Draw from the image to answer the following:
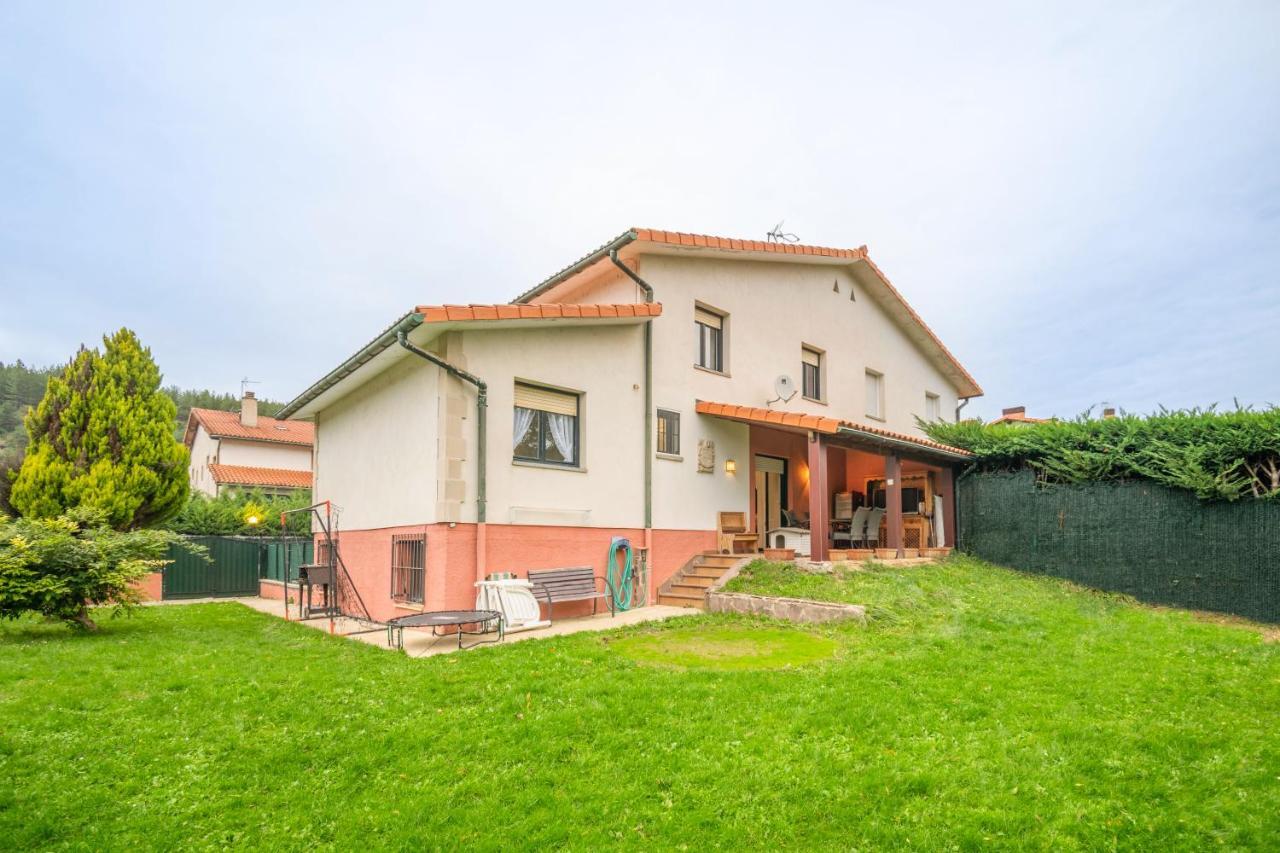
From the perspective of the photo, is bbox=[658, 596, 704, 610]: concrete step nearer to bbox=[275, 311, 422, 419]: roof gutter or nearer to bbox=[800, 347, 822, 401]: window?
bbox=[275, 311, 422, 419]: roof gutter

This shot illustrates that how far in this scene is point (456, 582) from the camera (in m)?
8.81

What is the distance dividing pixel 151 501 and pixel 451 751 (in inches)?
500

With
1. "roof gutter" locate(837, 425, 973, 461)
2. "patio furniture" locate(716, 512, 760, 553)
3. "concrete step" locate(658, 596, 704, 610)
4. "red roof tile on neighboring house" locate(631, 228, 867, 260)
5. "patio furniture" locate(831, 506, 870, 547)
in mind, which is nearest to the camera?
"concrete step" locate(658, 596, 704, 610)

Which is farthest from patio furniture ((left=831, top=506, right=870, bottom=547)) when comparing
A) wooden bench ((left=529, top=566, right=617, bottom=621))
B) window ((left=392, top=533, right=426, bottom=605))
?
window ((left=392, top=533, right=426, bottom=605))

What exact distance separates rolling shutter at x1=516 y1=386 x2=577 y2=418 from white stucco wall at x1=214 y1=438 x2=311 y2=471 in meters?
22.8

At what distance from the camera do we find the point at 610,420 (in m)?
10.9

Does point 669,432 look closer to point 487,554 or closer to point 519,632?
point 487,554

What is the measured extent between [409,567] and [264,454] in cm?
2252

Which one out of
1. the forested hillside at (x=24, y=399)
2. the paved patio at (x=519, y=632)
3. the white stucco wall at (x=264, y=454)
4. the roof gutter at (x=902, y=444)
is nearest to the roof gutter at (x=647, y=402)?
the paved patio at (x=519, y=632)

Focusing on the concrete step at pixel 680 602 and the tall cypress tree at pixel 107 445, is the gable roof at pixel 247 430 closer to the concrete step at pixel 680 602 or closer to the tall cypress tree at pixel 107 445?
the tall cypress tree at pixel 107 445

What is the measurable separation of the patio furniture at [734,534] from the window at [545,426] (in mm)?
3633

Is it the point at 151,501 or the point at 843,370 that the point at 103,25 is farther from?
the point at 843,370

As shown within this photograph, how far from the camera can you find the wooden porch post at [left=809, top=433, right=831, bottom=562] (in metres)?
11.6

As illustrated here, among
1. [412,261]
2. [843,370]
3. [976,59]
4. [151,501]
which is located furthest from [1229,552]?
[412,261]
